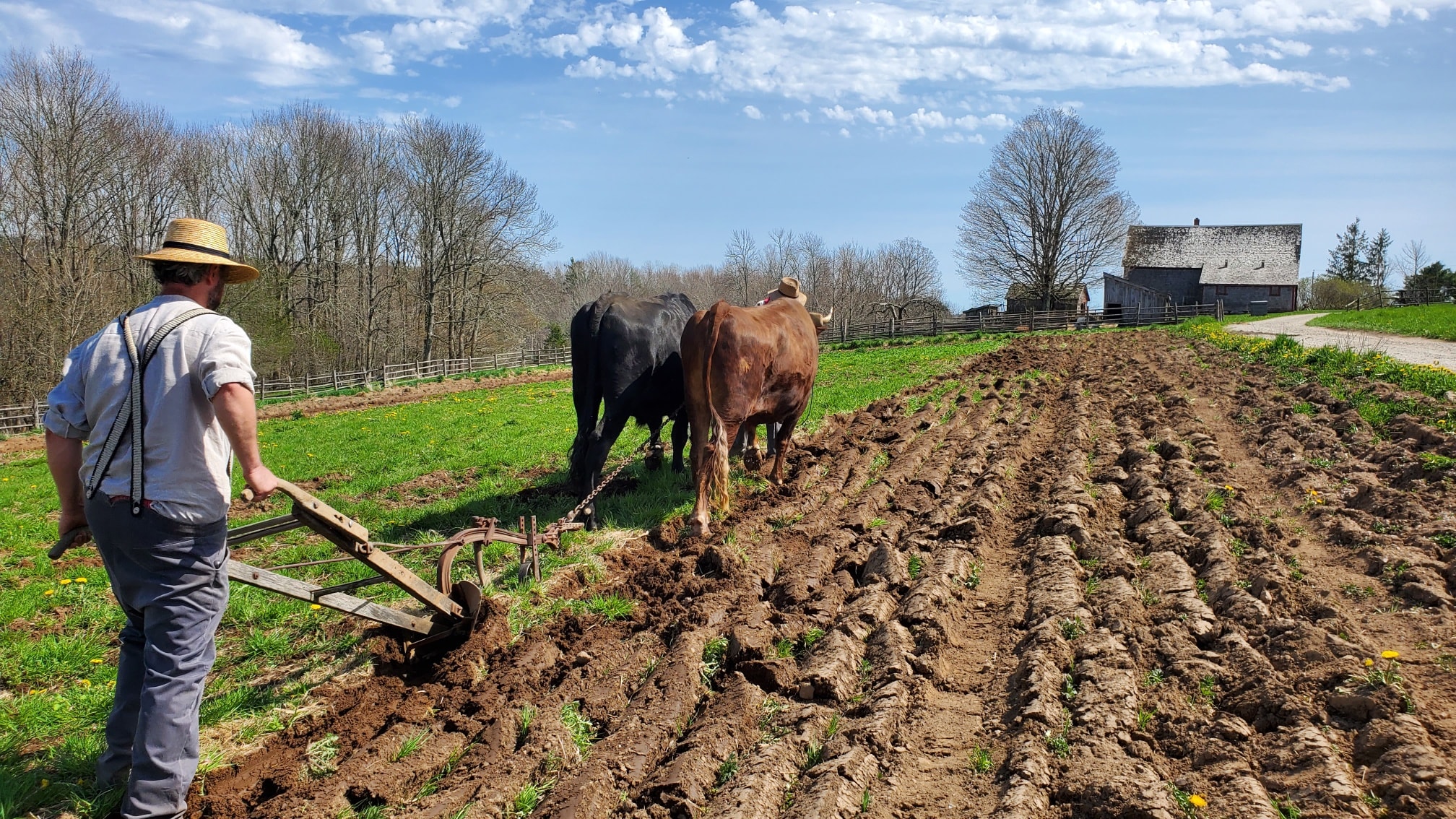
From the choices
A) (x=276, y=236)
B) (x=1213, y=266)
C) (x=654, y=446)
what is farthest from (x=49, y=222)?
(x=1213, y=266)

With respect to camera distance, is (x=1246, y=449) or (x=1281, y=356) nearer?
(x=1246, y=449)

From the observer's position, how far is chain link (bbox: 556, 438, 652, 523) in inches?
250

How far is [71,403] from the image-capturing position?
322 cm

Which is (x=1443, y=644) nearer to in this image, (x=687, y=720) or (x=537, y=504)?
(x=687, y=720)

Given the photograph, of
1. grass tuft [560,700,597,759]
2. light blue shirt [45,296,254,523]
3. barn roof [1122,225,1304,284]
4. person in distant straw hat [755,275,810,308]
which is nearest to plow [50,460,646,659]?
light blue shirt [45,296,254,523]

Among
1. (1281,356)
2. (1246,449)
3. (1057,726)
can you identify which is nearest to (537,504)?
(1057,726)

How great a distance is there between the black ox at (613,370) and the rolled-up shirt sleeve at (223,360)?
13.9 ft

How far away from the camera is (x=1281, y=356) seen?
1605cm

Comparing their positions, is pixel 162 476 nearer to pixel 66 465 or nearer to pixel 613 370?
pixel 66 465

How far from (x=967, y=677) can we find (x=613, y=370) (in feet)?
14.7

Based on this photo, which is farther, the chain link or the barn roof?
the barn roof

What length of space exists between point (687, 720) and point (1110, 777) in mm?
1869

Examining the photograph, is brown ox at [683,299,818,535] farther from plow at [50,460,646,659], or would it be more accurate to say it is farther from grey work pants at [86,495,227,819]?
grey work pants at [86,495,227,819]

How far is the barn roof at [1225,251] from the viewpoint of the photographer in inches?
2012
